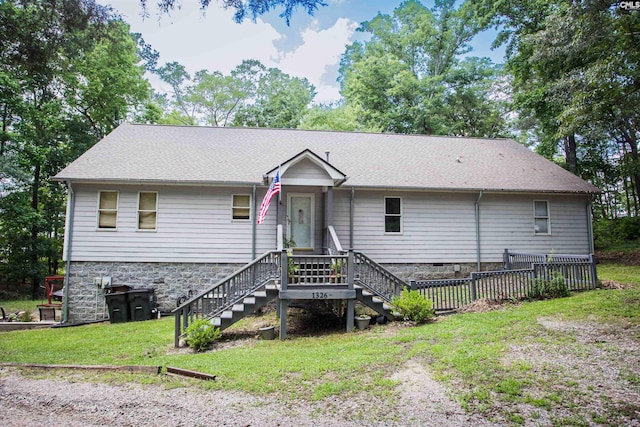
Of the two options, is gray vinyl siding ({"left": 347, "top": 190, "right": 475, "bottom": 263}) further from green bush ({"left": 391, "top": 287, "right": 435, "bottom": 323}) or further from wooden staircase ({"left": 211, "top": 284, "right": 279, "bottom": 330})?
wooden staircase ({"left": 211, "top": 284, "right": 279, "bottom": 330})

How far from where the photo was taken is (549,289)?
33.9 ft

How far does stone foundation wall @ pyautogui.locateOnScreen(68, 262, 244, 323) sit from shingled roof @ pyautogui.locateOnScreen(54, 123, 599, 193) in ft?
9.31

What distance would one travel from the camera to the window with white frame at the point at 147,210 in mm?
12807

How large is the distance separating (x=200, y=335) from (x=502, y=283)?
25.7 ft

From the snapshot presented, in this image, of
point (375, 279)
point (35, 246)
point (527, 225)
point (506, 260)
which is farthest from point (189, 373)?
point (35, 246)

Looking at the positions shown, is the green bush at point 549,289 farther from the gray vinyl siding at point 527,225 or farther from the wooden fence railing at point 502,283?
the gray vinyl siding at point 527,225

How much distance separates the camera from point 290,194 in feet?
43.5

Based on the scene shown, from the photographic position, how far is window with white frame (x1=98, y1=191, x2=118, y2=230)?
1268 centimetres

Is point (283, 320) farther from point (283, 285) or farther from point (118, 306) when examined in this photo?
point (118, 306)

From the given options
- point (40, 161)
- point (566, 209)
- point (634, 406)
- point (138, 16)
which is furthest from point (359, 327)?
point (40, 161)

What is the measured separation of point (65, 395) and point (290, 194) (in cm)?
888

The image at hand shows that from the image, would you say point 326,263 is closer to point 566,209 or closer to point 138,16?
point 138,16

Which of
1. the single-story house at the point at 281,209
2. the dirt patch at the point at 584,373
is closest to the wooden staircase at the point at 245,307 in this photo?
the single-story house at the point at 281,209

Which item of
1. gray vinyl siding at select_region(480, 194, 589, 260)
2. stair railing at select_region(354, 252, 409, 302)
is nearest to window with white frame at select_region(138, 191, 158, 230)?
stair railing at select_region(354, 252, 409, 302)
